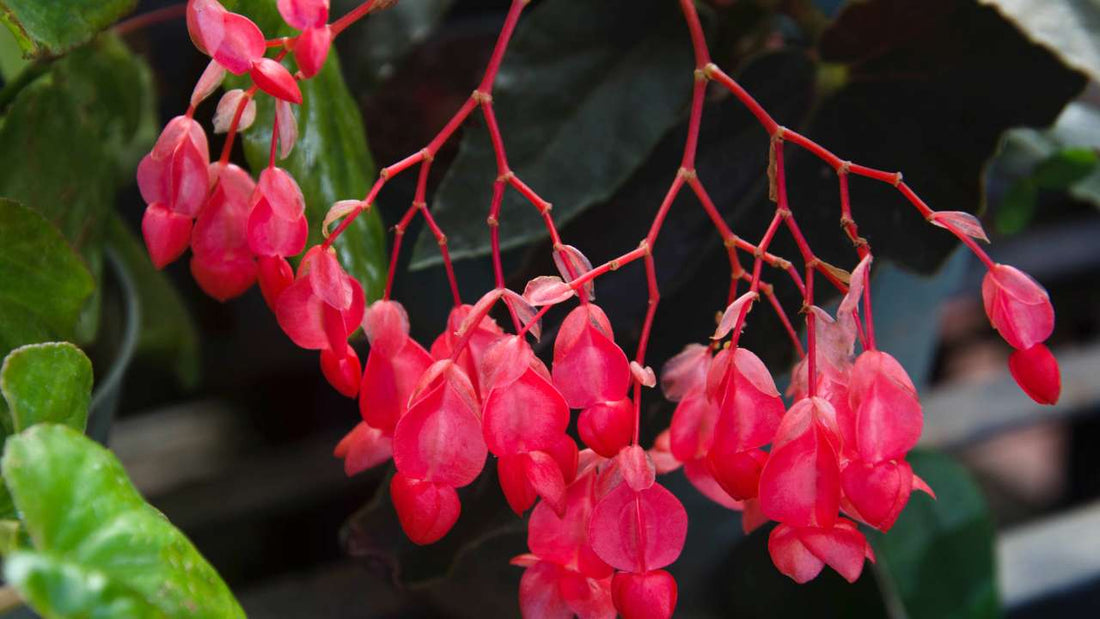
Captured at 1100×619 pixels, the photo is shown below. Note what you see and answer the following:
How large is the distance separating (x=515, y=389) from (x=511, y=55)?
23cm

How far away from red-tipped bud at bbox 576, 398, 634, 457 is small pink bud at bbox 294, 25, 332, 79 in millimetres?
119

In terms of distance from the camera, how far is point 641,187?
449mm

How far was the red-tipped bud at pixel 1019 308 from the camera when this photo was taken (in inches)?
11.5

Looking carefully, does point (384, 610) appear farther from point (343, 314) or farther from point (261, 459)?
point (343, 314)

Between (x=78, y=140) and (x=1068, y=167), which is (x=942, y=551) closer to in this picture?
(x=1068, y=167)

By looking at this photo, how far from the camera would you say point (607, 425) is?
0.94 feet

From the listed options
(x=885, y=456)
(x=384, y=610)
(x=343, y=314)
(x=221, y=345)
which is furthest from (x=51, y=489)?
(x=221, y=345)

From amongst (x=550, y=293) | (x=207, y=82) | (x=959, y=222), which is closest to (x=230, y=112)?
(x=207, y=82)

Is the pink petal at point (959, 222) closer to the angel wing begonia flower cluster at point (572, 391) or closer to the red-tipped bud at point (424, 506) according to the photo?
the angel wing begonia flower cluster at point (572, 391)

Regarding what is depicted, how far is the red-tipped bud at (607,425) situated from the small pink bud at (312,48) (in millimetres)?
119

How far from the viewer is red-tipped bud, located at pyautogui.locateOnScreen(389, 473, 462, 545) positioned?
289mm

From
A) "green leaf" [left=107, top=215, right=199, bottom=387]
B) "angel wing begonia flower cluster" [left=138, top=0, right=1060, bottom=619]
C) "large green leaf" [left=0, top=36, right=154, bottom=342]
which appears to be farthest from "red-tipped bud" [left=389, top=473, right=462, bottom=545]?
"green leaf" [left=107, top=215, right=199, bottom=387]

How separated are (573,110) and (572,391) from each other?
0.66 feet

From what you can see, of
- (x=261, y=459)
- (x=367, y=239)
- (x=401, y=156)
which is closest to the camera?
(x=367, y=239)
